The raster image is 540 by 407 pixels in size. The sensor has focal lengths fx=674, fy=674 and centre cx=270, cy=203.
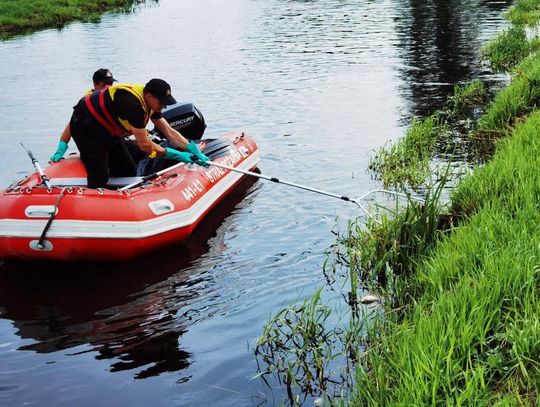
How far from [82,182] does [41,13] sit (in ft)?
76.8

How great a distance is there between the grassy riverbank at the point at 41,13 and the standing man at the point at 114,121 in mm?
19630

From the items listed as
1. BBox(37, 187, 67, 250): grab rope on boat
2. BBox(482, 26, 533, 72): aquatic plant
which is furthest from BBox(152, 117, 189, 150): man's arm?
BBox(482, 26, 533, 72): aquatic plant

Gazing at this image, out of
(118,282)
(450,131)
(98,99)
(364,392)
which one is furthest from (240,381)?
(450,131)

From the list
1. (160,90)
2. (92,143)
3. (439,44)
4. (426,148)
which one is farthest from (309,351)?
(439,44)

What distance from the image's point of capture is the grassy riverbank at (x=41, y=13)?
Answer: 88.5 ft

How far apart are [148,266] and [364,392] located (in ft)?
12.4

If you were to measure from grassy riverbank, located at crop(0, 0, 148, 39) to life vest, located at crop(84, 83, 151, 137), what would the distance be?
19.8 m

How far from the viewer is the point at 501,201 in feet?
19.5

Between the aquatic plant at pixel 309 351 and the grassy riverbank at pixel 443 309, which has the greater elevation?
the grassy riverbank at pixel 443 309

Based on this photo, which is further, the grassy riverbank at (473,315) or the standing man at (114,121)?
the standing man at (114,121)

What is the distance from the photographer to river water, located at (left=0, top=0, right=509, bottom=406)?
5.34 m

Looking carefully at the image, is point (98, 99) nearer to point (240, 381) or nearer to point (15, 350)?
point (15, 350)

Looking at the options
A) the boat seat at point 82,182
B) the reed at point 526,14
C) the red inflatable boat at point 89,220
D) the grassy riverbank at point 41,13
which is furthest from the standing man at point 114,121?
the grassy riverbank at point 41,13

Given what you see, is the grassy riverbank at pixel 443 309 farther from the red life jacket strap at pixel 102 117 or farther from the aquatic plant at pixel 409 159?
the red life jacket strap at pixel 102 117
